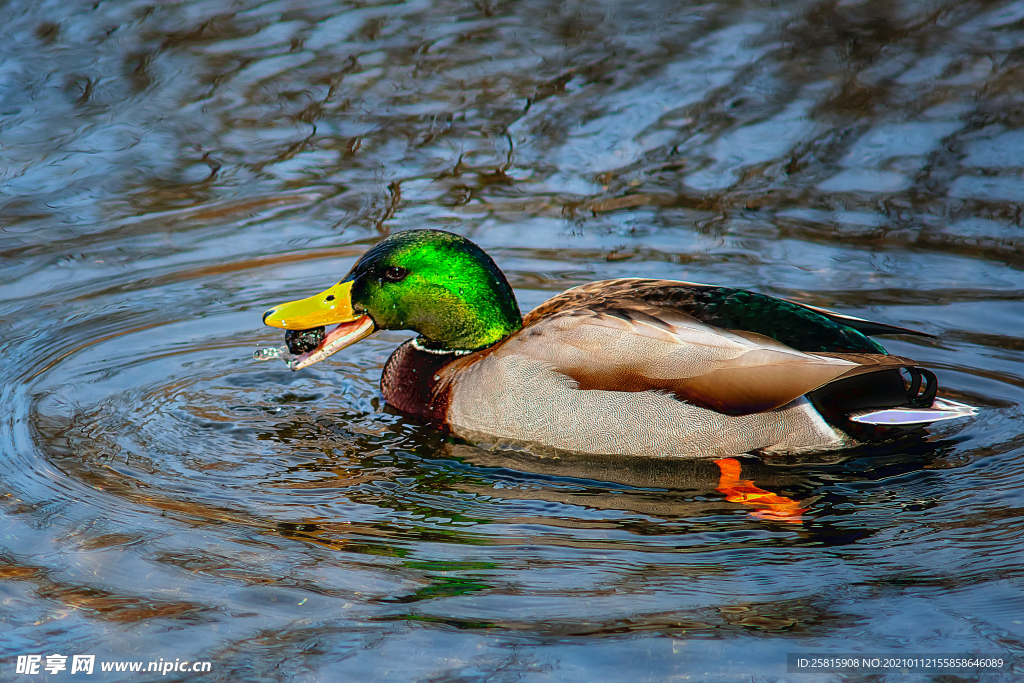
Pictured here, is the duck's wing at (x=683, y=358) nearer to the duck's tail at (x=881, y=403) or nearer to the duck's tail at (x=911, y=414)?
the duck's tail at (x=881, y=403)

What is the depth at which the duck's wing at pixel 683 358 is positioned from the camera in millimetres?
4922

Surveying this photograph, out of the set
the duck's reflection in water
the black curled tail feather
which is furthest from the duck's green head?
the black curled tail feather

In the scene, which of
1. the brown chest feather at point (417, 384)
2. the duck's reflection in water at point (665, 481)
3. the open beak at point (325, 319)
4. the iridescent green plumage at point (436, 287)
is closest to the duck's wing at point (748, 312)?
the iridescent green plumage at point (436, 287)

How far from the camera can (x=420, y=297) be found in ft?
18.6

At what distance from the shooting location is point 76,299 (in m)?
6.88

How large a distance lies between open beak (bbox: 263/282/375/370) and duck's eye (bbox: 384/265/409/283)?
7.4 inches

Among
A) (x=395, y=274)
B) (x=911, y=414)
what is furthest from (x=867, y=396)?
(x=395, y=274)

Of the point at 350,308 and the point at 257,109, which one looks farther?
the point at 257,109

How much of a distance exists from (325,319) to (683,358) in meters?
1.69

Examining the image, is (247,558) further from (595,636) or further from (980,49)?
(980,49)

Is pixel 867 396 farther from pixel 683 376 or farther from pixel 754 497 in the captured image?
pixel 683 376

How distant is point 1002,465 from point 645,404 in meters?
1.52

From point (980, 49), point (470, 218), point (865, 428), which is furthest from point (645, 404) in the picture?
point (980, 49)

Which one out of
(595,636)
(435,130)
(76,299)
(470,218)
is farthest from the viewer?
(435,130)
